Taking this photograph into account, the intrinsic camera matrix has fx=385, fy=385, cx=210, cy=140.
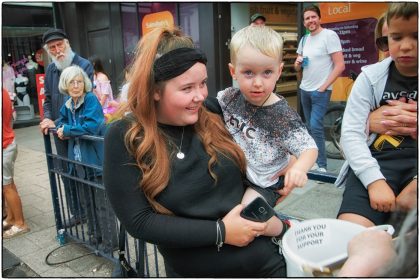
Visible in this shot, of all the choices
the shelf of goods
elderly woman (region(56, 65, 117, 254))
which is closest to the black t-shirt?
elderly woman (region(56, 65, 117, 254))

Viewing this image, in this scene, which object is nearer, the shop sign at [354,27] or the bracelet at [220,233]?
the bracelet at [220,233]

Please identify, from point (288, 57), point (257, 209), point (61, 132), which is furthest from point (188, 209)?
point (288, 57)

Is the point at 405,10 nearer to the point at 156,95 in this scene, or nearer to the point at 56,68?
the point at 156,95

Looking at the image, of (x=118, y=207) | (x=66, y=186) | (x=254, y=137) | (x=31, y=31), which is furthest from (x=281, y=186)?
(x=31, y=31)

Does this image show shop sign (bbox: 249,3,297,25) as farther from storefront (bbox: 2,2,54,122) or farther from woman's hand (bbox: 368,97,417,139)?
woman's hand (bbox: 368,97,417,139)

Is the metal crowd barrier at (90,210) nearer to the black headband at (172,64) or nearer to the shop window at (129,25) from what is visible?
the black headband at (172,64)

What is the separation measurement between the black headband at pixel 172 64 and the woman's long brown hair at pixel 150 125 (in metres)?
0.02

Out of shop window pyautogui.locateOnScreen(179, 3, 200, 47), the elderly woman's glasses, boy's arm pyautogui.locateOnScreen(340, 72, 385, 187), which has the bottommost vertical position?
boy's arm pyautogui.locateOnScreen(340, 72, 385, 187)

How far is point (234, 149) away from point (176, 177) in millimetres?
297

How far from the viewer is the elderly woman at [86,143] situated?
10.4 feet

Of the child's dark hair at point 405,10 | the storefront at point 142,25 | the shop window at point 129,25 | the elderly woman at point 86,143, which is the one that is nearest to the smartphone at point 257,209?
the child's dark hair at point 405,10

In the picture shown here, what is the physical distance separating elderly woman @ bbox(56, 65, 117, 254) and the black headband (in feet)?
5.80

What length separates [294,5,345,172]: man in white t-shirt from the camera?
190 inches

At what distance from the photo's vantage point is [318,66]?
4.95 metres
